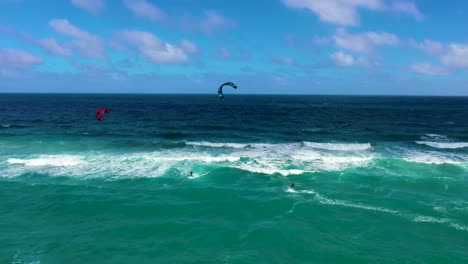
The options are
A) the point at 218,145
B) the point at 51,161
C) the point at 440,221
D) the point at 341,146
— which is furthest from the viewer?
the point at 218,145

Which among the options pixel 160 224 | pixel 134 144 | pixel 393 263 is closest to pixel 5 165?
pixel 134 144

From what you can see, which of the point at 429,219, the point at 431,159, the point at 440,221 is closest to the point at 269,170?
the point at 429,219

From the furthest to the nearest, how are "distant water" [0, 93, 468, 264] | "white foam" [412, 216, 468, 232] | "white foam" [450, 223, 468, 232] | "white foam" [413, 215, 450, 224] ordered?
"white foam" [413, 215, 450, 224] → "white foam" [412, 216, 468, 232] → "white foam" [450, 223, 468, 232] → "distant water" [0, 93, 468, 264]

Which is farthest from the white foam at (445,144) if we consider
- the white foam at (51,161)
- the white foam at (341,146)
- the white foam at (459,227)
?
the white foam at (51,161)

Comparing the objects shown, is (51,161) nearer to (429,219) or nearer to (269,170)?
(269,170)

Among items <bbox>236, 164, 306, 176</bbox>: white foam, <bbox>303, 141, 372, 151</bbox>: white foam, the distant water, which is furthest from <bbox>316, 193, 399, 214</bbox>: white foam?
<bbox>303, 141, 372, 151</bbox>: white foam

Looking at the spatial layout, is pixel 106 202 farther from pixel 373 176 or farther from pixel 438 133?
pixel 438 133

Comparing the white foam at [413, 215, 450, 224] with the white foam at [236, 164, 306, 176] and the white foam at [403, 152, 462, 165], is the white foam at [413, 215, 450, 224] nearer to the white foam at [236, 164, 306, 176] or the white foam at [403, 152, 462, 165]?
the white foam at [236, 164, 306, 176]
